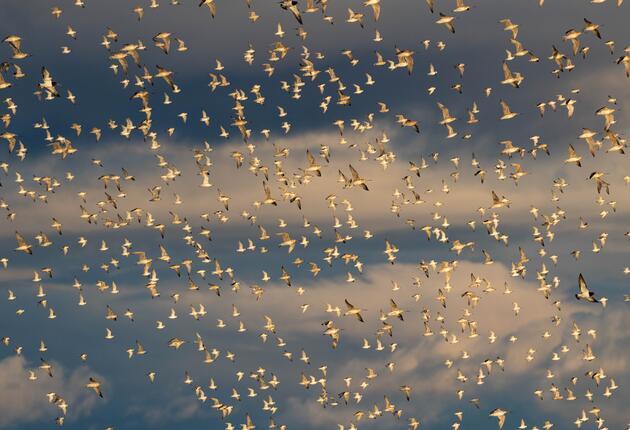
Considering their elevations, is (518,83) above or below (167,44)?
below

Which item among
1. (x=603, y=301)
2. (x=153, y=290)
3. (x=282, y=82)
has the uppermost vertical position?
(x=282, y=82)

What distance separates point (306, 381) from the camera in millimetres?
173000

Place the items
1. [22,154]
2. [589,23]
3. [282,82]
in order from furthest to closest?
[22,154] → [282,82] → [589,23]

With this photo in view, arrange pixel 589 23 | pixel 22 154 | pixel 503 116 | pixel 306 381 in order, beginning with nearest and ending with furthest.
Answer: pixel 589 23, pixel 503 116, pixel 22 154, pixel 306 381

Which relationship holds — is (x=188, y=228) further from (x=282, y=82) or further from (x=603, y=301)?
(x=603, y=301)

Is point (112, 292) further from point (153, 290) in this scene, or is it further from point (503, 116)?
point (503, 116)

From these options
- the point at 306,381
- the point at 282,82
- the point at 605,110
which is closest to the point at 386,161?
the point at 282,82

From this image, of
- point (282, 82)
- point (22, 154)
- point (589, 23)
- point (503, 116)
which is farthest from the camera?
point (22, 154)

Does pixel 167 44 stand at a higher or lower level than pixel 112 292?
higher

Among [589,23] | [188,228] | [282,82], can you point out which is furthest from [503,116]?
[188,228]

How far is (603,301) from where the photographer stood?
155375mm

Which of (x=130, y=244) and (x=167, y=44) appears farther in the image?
(x=130, y=244)

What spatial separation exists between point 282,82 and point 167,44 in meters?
17.3

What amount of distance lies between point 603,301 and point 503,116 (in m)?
40.7
